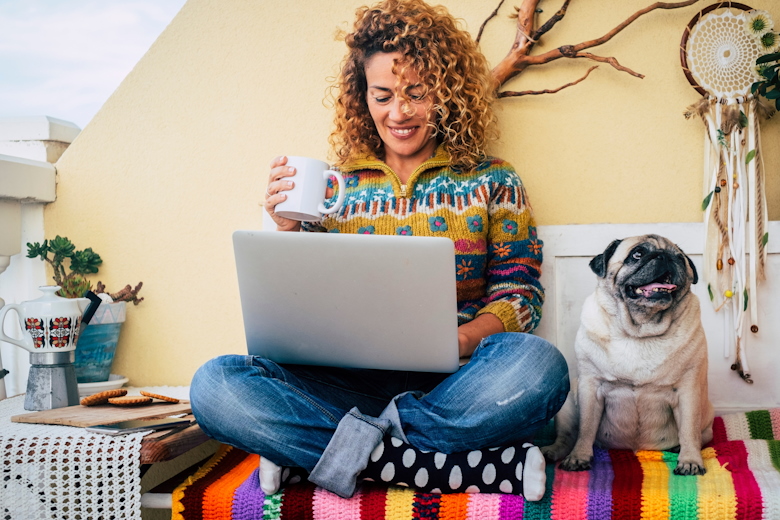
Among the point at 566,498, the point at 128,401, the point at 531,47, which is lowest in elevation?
the point at 566,498

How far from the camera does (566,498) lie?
1.06 m

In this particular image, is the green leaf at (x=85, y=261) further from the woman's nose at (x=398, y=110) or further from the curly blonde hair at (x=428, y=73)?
the woman's nose at (x=398, y=110)

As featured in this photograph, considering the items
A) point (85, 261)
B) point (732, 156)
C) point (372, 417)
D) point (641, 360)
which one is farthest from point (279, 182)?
point (732, 156)

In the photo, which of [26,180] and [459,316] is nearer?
[459,316]

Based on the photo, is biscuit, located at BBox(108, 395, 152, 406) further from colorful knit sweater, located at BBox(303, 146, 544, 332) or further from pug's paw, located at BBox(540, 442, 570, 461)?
pug's paw, located at BBox(540, 442, 570, 461)

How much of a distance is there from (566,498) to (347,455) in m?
0.36

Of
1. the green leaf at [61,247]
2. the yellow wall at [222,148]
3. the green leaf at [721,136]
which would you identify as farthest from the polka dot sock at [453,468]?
the green leaf at [61,247]

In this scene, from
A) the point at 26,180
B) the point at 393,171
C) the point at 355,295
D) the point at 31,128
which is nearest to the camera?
the point at 355,295

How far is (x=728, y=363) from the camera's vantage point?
159 cm

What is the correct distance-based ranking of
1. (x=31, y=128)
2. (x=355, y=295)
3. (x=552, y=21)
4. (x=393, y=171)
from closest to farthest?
1. (x=355, y=295)
2. (x=393, y=171)
3. (x=552, y=21)
4. (x=31, y=128)

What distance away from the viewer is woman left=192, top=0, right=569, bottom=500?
108cm

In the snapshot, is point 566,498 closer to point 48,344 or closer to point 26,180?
point 48,344

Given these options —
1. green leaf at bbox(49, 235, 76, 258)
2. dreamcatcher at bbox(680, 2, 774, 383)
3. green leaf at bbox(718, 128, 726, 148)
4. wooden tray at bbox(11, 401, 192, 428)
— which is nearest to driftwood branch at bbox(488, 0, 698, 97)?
dreamcatcher at bbox(680, 2, 774, 383)

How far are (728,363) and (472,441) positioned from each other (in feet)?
2.77
